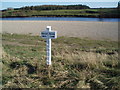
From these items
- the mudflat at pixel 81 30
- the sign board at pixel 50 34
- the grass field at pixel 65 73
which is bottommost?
the mudflat at pixel 81 30

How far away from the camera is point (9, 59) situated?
20.1 feet

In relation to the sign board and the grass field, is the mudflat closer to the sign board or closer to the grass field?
the grass field

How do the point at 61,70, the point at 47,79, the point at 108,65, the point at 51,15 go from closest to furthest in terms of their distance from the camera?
the point at 47,79 < the point at 61,70 < the point at 108,65 < the point at 51,15

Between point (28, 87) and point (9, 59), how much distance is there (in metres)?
1.81

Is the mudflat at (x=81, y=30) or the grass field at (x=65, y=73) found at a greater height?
the grass field at (x=65, y=73)

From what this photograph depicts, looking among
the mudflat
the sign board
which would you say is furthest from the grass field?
the mudflat

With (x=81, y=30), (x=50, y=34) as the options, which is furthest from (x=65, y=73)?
(x=81, y=30)

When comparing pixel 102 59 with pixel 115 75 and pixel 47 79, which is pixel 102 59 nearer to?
→ pixel 115 75

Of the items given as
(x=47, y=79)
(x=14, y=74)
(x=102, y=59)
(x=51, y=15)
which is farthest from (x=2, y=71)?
(x=51, y=15)

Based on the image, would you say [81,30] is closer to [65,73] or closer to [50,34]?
[50,34]

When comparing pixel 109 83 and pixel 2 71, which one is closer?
pixel 109 83

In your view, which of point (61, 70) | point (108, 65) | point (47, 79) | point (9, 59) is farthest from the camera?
point (9, 59)

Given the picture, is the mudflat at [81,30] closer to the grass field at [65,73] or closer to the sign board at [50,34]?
the grass field at [65,73]

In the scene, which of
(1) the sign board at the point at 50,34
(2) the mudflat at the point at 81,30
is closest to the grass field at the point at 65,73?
(1) the sign board at the point at 50,34
